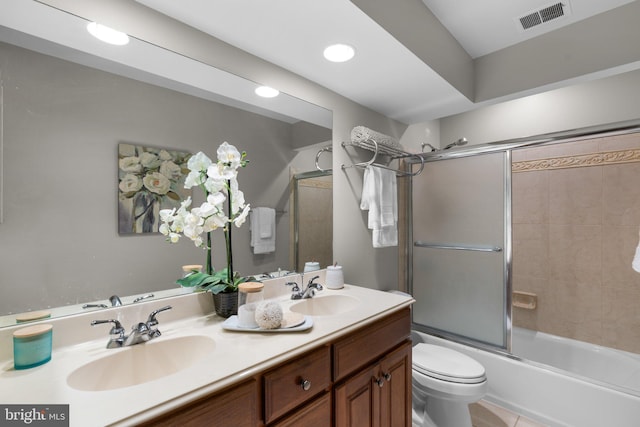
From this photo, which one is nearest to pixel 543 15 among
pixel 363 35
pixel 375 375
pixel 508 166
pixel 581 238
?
pixel 508 166

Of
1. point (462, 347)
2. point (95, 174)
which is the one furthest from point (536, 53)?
point (95, 174)

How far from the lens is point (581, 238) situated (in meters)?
2.33

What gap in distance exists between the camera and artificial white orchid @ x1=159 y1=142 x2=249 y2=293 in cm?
113

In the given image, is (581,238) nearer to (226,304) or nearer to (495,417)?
(495,417)

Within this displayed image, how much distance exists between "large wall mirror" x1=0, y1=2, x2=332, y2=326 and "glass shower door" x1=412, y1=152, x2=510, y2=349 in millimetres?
1723

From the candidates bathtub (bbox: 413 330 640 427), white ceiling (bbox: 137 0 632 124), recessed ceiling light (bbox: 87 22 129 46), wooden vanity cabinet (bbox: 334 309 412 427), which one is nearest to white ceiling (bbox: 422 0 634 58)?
white ceiling (bbox: 137 0 632 124)

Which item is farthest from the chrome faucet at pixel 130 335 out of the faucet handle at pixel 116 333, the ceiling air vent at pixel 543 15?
the ceiling air vent at pixel 543 15

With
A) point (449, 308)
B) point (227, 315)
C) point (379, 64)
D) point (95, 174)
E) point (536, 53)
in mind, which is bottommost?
point (449, 308)

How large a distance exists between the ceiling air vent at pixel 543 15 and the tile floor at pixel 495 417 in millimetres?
2423

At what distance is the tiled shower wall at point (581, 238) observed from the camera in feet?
6.99

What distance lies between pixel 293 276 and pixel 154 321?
725mm

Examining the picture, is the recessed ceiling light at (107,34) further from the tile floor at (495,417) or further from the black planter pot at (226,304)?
the tile floor at (495,417)

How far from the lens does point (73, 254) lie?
37.0 inches

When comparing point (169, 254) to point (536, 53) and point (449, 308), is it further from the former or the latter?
point (536, 53)
